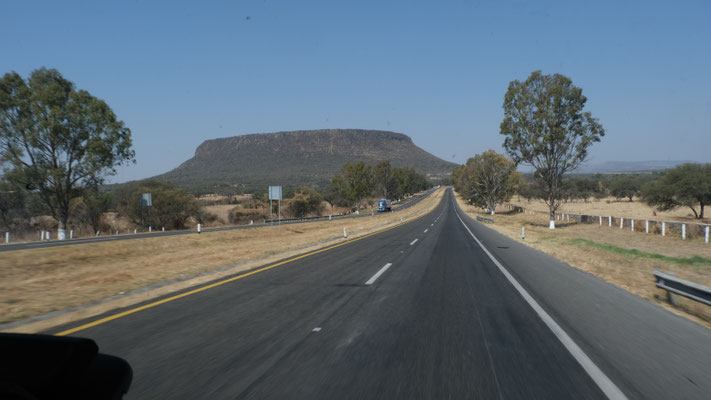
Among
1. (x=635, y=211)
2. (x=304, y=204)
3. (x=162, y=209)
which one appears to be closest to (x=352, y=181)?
(x=304, y=204)

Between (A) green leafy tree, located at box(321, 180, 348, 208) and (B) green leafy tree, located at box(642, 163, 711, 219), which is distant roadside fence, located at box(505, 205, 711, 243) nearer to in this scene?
(B) green leafy tree, located at box(642, 163, 711, 219)

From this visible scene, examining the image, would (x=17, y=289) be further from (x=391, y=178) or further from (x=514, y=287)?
(x=391, y=178)

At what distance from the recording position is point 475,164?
77188 mm

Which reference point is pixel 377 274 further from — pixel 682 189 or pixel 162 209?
pixel 682 189

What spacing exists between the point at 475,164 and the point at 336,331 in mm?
75513

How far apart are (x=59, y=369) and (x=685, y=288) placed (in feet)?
30.2

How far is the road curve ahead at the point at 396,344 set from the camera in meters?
3.89

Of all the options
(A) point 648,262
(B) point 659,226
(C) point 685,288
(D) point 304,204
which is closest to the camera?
(C) point 685,288

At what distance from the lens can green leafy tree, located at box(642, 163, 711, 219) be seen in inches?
1629

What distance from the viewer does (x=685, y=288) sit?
743 cm

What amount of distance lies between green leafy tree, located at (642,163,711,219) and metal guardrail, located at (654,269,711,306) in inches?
1692

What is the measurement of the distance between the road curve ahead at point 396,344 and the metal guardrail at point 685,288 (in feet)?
2.02

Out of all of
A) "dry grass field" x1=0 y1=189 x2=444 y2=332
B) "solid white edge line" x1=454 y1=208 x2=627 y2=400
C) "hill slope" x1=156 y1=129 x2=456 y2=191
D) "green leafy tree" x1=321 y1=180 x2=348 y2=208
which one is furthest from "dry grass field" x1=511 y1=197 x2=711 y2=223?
"hill slope" x1=156 y1=129 x2=456 y2=191

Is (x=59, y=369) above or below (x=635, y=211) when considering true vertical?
above
